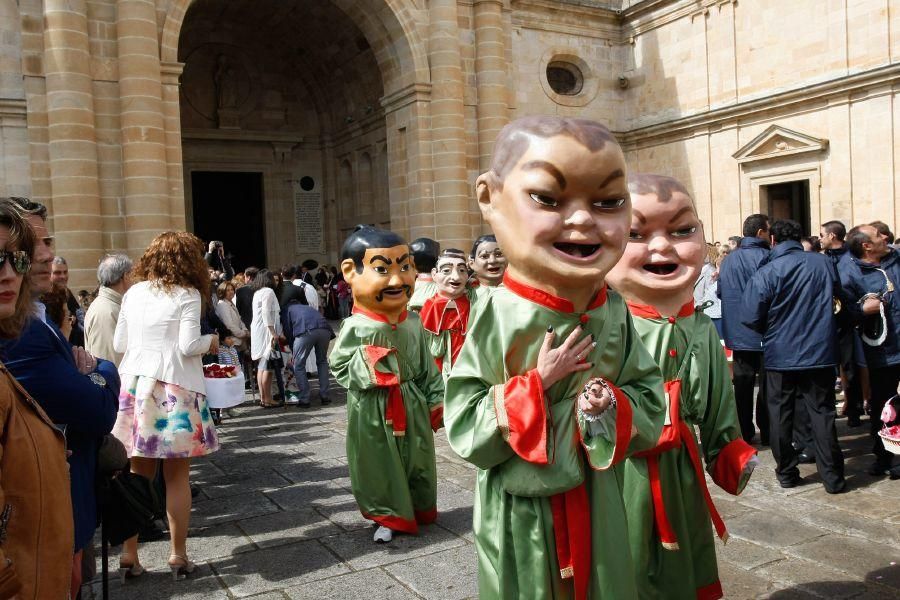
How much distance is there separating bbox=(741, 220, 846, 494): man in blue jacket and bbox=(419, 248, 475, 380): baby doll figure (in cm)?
218

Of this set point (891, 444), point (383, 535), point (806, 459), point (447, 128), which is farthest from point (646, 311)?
point (447, 128)

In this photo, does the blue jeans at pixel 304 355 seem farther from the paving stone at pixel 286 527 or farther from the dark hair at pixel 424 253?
the paving stone at pixel 286 527

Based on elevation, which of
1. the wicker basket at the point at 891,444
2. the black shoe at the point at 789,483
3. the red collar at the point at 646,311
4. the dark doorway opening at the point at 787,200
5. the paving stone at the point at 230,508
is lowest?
the paving stone at the point at 230,508

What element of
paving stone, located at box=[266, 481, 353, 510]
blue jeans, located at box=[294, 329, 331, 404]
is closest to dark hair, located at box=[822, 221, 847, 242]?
paving stone, located at box=[266, 481, 353, 510]

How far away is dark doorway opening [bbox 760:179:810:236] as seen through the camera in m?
16.2

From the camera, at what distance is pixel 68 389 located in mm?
2680

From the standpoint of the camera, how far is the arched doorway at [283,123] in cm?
1858

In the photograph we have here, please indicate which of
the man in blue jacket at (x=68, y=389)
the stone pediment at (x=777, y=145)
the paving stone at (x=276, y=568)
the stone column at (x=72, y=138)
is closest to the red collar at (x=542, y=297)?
the man in blue jacket at (x=68, y=389)

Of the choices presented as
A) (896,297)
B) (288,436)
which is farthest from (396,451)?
(896,297)

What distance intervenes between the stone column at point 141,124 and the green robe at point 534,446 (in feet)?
38.2

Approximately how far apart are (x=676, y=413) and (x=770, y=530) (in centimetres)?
191

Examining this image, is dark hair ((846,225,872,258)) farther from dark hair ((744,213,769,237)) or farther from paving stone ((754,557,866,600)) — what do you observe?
paving stone ((754,557,866,600))

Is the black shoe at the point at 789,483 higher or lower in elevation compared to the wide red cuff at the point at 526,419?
lower

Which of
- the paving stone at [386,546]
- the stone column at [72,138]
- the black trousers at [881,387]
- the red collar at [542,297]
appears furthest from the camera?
the stone column at [72,138]
